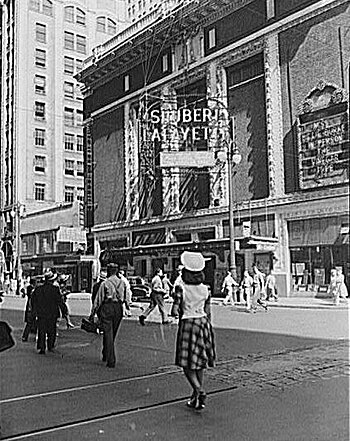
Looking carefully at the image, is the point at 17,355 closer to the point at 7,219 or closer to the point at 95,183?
the point at 7,219

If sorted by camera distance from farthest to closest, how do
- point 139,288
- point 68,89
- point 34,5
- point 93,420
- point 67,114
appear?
point 139,288, point 67,114, point 68,89, point 34,5, point 93,420

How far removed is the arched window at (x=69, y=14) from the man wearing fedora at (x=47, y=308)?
88.8 inches

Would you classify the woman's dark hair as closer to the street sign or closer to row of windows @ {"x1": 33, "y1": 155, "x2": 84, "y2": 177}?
row of windows @ {"x1": 33, "y1": 155, "x2": 84, "y2": 177}

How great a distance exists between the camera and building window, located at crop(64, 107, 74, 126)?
17.7 feet

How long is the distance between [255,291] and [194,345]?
620 cm

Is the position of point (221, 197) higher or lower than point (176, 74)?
lower

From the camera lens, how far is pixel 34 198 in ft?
16.4

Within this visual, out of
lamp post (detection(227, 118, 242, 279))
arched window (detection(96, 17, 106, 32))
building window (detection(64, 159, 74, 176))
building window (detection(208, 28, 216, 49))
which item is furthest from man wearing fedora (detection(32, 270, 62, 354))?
building window (detection(208, 28, 216, 49))

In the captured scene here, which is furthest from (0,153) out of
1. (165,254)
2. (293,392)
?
(293,392)

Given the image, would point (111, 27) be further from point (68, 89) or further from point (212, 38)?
point (212, 38)

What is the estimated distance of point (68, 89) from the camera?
5.38m

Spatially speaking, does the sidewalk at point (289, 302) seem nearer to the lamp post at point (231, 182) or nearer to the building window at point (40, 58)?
the lamp post at point (231, 182)

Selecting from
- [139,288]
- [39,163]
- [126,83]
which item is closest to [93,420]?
[39,163]

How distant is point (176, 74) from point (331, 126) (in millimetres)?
3843
